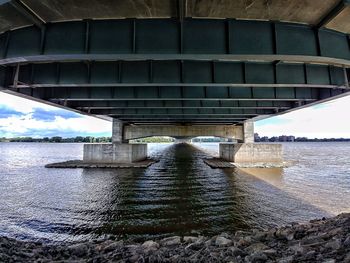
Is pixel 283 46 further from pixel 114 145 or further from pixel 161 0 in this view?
pixel 114 145

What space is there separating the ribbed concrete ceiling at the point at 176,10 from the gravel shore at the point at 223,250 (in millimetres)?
6954

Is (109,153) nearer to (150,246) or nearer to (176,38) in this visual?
(176,38)

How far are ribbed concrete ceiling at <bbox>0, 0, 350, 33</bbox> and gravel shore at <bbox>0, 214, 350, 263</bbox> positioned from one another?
22.8 ft

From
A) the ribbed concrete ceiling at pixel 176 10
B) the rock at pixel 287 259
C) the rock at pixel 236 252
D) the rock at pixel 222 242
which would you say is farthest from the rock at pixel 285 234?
the ribbed concrete ceiling at pixel 176 10

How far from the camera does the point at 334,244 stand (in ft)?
20.4

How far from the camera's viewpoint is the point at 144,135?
48062mm

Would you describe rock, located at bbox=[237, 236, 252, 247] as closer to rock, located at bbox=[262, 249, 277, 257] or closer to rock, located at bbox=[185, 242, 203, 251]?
rock, located at bbox=[262, 249, 277, 257]

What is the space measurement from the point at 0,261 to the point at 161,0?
27.3ft

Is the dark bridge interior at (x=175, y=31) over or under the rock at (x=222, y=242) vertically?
over

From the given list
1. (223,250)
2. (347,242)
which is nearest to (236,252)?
(223,250)

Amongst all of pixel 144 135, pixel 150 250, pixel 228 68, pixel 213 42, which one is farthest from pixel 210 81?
pixel 144 135

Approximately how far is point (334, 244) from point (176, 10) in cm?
836

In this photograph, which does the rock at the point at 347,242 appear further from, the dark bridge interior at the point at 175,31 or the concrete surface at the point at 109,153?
the concrete surface at the point at 109,153

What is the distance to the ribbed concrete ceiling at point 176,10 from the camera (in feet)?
25.5
